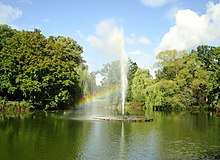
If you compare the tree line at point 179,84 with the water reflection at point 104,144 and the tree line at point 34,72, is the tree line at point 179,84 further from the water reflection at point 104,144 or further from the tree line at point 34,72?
the water reflection at point 104,144

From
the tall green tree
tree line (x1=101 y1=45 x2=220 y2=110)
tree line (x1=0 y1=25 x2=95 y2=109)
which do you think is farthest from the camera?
the tall green tree

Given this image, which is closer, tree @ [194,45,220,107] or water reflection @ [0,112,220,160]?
water reflection @ [0,112,220,160]

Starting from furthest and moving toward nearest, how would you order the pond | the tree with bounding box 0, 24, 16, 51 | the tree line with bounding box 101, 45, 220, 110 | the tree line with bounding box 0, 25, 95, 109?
the tree line with bounding box 101, 45, 220, 110, the tree with bounding box 0, 24, 16, 51, the tree line with bounding box 0, 25, 95, 109, the pond

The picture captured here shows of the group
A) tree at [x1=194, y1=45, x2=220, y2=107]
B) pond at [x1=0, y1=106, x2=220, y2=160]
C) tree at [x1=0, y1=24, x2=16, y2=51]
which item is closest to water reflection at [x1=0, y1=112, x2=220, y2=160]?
pond at [x1=0, y1=106, x2=220, y2=160]

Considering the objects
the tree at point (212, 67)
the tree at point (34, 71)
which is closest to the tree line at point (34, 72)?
the tree at point (34, 71)

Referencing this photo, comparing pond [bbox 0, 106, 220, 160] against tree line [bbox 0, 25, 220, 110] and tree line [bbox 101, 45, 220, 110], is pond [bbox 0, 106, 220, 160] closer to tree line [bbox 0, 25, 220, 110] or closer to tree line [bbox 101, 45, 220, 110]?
tree line [bbox 0, 25, 220, 110]

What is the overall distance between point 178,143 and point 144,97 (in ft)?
137

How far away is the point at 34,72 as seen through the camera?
44.8m

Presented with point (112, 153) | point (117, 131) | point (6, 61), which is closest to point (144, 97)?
point (6, 61)

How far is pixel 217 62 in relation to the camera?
64.2 metres

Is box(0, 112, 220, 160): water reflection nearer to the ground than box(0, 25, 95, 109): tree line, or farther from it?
nearer to the ground

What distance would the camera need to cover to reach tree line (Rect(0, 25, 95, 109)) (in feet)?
147

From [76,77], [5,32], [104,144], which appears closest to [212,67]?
[76,77]

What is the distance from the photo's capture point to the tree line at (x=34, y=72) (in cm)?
4488
